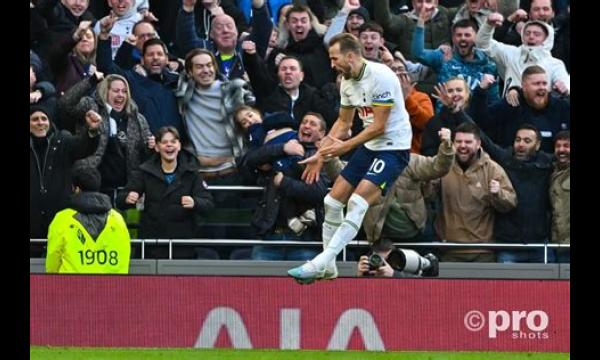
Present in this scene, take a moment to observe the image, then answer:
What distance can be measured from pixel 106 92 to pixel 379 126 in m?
4.68

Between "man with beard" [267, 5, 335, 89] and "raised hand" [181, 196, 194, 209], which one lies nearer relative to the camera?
"raised hand" [181, 196, 194, 209]

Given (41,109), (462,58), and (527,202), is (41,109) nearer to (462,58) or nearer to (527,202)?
(462,58)

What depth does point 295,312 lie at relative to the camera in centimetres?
1420

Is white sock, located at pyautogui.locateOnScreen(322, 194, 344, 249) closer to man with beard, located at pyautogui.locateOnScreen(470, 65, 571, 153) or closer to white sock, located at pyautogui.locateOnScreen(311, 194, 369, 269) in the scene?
white sock, located at pyautogui.locateOnScreen(311, 194, 369, 269)

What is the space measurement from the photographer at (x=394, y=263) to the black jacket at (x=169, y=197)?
2.25 m

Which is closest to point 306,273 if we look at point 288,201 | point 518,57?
point 288,201

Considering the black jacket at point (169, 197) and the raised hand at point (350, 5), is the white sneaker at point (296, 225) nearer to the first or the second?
the black jacket at point (169, 197)

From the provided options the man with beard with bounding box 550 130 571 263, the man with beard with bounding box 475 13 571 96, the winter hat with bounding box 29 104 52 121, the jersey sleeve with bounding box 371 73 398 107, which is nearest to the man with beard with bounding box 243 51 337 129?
the man with beard with bounding box 475 13 571 96

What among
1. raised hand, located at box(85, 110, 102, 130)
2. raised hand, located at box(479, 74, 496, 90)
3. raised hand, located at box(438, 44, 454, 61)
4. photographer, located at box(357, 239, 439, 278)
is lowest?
photographer, located at box(357, 239, 439, 278)

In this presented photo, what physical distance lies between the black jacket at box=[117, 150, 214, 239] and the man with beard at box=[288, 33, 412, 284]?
2.72 metres

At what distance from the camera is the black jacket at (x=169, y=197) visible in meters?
15.9

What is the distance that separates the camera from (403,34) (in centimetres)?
1702

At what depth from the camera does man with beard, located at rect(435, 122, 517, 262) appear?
15.9 metres

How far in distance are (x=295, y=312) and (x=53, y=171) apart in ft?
12.7
